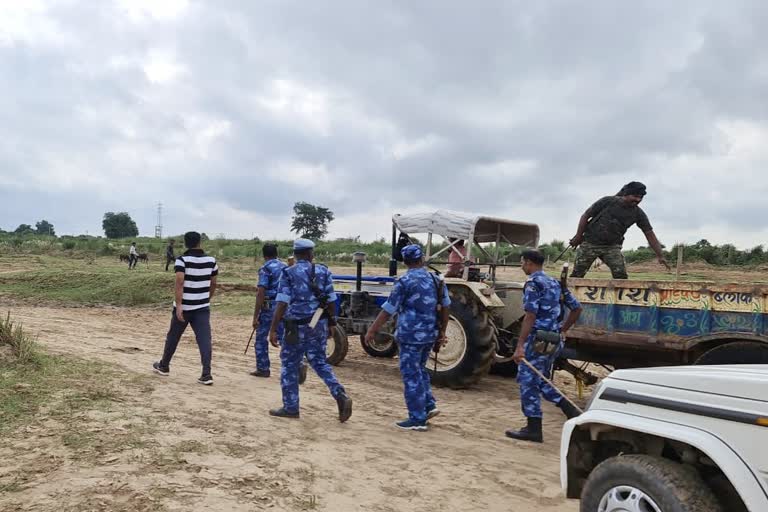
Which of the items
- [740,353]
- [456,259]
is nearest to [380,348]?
[456,259]

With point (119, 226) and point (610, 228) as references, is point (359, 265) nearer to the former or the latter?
point (610, 228)

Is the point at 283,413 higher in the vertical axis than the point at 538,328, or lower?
lower

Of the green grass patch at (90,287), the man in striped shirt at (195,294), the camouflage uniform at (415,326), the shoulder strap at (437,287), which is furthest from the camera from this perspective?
the green grass patch at (90,287)

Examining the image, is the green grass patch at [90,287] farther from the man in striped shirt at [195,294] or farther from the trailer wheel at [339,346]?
the man in striped shirt at [195,294]

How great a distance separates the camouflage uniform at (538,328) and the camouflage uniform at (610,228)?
1805 mm

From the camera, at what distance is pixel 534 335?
541 centimetres

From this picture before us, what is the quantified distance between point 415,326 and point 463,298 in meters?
2.01

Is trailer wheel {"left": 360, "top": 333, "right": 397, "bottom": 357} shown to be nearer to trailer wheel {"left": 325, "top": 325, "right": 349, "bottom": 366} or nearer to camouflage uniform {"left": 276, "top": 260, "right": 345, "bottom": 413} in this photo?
trailer wheel {"left": 325, "top": 325, "right": 349, "bottom": 366}

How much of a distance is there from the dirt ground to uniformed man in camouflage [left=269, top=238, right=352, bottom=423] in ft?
0.81

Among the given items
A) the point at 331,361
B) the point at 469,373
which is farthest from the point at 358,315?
the point at 469,373

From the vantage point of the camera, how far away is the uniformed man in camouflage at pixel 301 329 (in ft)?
18.3

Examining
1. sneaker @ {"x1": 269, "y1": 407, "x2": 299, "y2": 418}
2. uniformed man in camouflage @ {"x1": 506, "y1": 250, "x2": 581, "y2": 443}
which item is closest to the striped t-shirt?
sneaker @ {"x1": 269, "y1": 407, "x2": 299, "y2": 418}

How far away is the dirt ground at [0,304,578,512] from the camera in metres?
3.66

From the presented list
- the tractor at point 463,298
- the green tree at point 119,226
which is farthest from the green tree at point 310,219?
the tractor at point 463,298
